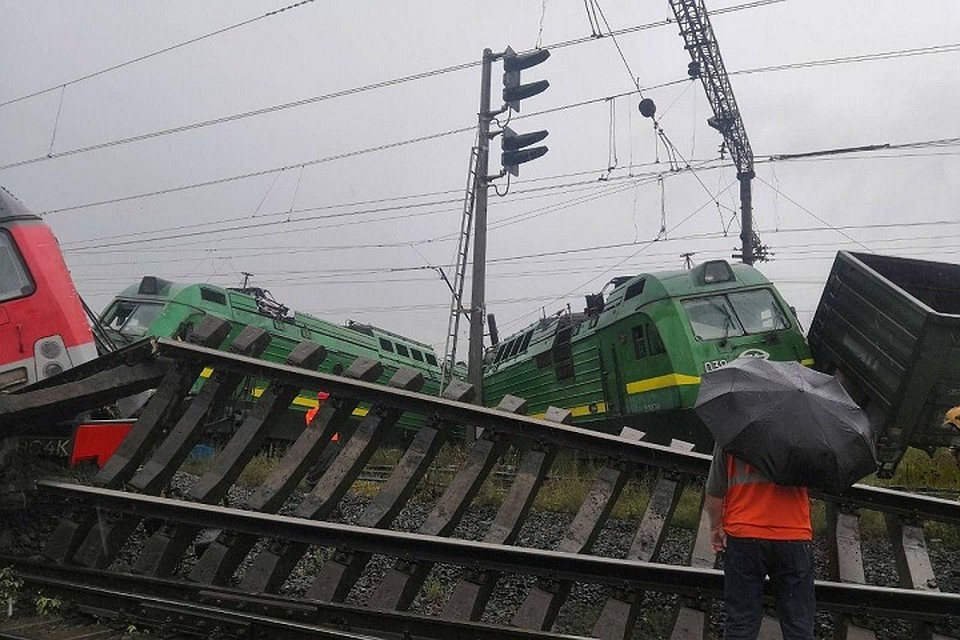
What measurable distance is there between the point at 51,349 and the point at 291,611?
3113 mm

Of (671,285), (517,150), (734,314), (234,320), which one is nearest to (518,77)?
(517,150)

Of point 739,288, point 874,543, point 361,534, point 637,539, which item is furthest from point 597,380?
point 361,534

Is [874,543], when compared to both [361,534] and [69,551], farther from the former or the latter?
[69,551]

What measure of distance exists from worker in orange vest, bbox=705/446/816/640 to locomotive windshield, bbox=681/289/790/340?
655 cm

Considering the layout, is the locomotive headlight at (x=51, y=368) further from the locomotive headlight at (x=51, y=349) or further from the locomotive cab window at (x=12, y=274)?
the locomotive cab window at (x=12, y=274)

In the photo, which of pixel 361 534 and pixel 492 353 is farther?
pixel 492 353

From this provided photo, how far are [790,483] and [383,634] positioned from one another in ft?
7.20

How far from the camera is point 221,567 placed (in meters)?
3.99

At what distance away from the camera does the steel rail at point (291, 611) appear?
360 centimetres

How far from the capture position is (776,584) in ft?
10.7

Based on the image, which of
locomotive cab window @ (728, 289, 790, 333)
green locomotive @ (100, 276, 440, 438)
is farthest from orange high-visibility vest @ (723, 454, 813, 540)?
green locomotive @ (100, 276, 440, 438)

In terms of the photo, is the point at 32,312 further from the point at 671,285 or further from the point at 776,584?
the point at 671,285

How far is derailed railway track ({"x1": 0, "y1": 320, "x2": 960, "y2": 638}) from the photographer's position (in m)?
3.80

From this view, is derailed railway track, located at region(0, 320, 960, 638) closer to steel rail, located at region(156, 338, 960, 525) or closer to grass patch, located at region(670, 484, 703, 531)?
steel rail, located at region(156, 338, 960, 525)
